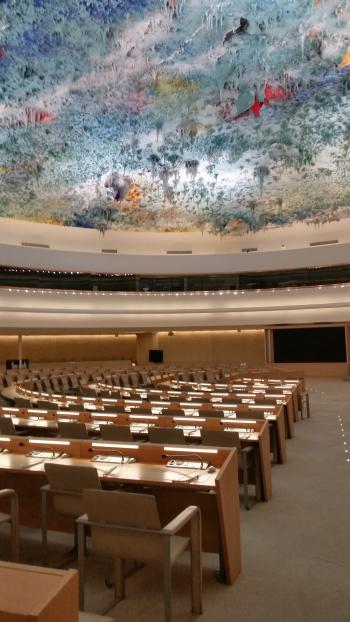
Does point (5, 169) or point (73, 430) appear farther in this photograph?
point (5, 169)

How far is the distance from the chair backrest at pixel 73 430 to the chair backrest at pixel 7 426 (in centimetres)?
83

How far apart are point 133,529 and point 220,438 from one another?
2877 mm

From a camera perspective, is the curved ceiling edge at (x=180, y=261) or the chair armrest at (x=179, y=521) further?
the curved ceiling edge at (x=180, y=261)

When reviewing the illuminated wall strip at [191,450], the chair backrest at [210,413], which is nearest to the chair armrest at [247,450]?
the illuminated wall strip at [191,450]

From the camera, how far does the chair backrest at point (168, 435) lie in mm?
6098

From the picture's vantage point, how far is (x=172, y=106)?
15.3 m

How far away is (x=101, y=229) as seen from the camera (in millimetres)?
26250

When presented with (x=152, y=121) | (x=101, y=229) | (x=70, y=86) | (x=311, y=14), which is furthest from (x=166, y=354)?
(x=311, y=14)

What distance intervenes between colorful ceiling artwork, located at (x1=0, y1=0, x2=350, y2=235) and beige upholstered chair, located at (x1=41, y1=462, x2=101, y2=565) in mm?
10948

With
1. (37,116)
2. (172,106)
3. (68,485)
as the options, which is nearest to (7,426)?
(68,485)

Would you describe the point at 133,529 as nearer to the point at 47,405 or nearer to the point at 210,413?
the point at 210,413

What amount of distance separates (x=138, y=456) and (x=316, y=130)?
15.8 m

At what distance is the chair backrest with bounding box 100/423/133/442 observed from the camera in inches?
251

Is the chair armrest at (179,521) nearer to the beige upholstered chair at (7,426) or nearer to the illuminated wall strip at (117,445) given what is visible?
the illuminated wall strip at (117,445)
